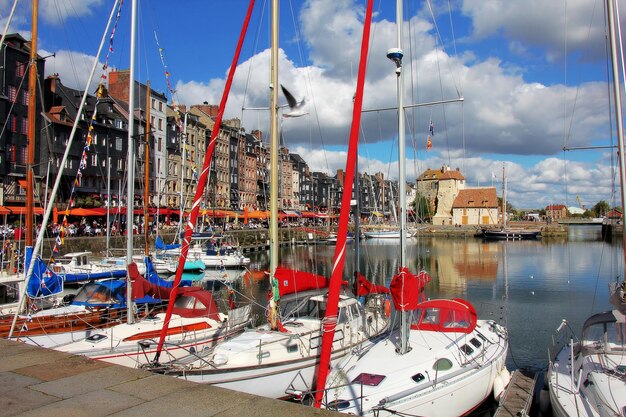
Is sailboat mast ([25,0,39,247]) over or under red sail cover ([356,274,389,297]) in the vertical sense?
over

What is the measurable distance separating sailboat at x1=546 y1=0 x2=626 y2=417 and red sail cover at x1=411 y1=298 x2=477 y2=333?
2654 millimetres

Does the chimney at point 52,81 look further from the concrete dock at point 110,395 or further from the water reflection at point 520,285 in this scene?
the concrete dock at point 110,395

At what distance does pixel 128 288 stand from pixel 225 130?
302 ft

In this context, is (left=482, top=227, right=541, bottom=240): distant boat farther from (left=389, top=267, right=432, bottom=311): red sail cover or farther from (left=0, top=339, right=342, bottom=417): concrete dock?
(left=0, top=339, right=342, bottom=417): concrete dock

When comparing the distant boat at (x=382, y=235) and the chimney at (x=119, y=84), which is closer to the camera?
the chimney at (x=119, y=84)

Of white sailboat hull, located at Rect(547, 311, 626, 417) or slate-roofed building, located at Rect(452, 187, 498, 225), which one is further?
slate-roofed building, located at Rect(452, 187, 498, 225)

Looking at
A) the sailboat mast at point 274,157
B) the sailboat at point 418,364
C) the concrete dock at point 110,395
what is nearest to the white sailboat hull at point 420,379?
the sailboat at point 418,364

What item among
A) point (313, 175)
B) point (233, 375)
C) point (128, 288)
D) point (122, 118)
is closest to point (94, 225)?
point (122, 118)

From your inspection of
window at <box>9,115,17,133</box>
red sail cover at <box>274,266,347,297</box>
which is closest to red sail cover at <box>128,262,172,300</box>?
red sail cover at <box>274,266,347,297</box>

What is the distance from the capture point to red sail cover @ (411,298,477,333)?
1633cm

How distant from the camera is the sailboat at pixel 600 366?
39.5 feet

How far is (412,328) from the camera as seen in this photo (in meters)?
16.8

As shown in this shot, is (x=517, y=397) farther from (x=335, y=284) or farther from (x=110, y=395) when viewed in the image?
(x=110, y=395)

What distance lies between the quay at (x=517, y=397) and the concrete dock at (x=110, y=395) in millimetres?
8556
